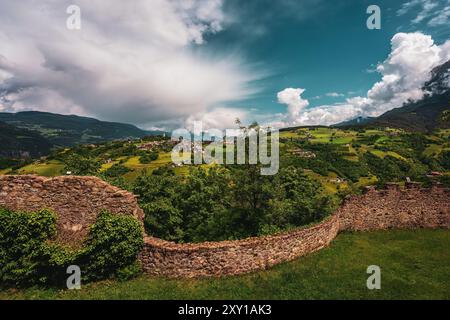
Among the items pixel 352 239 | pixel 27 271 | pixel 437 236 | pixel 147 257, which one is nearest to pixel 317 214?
pixel 352 239

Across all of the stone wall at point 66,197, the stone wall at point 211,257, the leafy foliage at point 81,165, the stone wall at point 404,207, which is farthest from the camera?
the leafy foliage at point 81,165

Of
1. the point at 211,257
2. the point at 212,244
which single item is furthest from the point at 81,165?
the point at 211,257

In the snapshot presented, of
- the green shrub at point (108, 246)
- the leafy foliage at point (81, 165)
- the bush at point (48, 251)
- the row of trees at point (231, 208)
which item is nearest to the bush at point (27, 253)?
the bush at point (48, 251)

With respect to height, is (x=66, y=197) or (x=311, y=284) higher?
(x=66, y=197)

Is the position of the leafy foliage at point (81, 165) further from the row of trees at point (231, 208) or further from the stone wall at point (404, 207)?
the stone wall at point (404, 207)

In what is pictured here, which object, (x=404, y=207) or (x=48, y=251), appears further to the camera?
(x=404, y=207)

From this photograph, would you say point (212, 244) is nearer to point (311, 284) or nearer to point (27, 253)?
point (311, 284)
